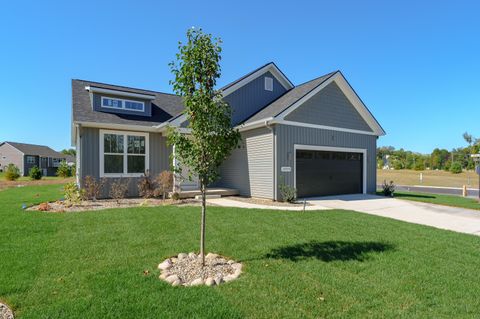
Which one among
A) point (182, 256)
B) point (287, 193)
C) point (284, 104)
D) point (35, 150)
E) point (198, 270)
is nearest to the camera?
point (198, 270)

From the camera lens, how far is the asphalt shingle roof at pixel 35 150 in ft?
145

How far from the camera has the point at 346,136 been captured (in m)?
14.0

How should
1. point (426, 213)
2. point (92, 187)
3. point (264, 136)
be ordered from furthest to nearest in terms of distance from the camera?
point (264, 136) → point (92, 187) → point (426, 213)

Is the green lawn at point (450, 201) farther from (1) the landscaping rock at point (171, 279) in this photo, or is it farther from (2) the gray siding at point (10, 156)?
(2) the gray siding at point (10, 156)

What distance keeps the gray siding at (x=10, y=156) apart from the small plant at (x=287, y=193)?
48.6m

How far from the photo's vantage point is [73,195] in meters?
10.3

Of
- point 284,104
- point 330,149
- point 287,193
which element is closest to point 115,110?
point 284,104

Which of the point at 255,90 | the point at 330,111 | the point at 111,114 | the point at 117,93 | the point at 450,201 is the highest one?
the point at 255,90

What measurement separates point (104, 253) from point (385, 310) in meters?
4.52

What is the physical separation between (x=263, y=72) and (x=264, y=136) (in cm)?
476

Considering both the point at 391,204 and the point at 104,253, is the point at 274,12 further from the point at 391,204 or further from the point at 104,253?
the point at 104,253

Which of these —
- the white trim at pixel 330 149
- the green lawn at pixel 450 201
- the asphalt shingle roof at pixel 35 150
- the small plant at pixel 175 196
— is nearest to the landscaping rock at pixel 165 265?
the small plant at pixel 175 196

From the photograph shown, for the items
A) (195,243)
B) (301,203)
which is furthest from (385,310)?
(301,203)

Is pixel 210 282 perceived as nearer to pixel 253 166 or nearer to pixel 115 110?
pixel 253 166
